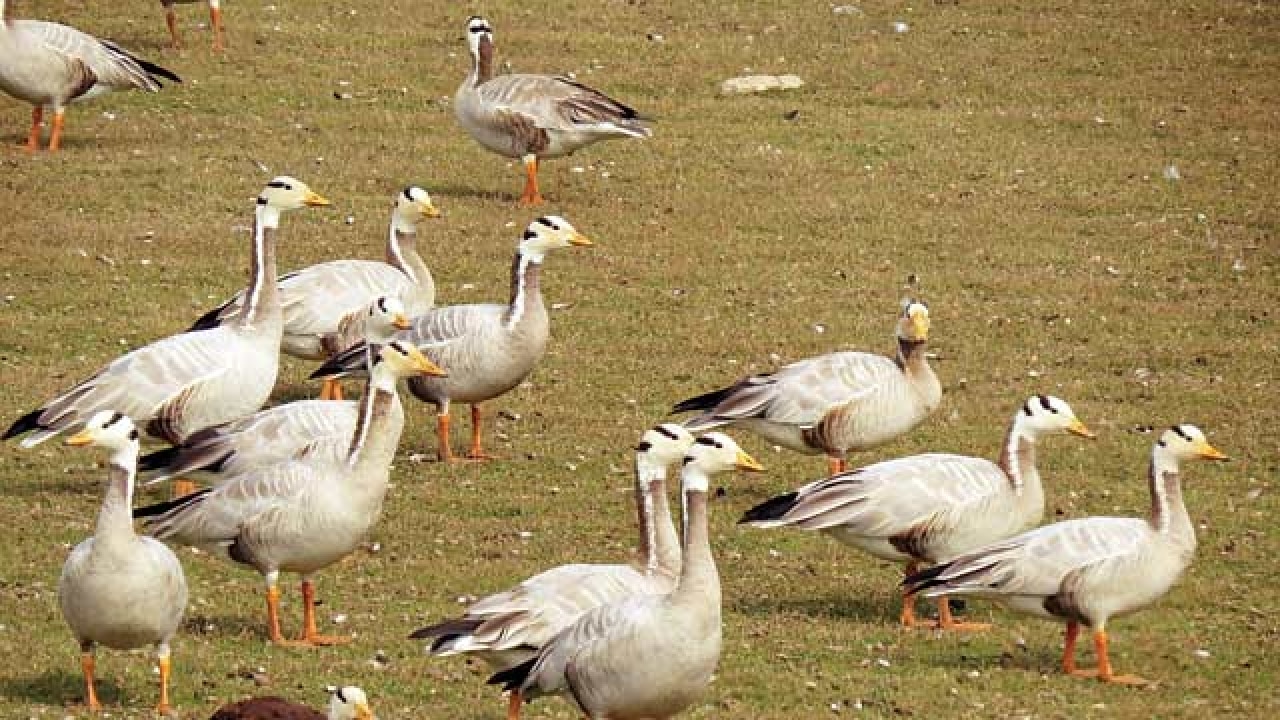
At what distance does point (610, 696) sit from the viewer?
33.6ft

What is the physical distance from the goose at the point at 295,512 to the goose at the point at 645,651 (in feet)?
6.73

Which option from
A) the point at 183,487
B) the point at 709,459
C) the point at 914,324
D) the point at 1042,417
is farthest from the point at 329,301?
the point at 709,459

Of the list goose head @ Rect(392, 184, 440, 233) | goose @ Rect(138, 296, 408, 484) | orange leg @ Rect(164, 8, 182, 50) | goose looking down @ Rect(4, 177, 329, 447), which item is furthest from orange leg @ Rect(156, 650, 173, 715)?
orange leg @ Rect(164, 8, 182, 50)

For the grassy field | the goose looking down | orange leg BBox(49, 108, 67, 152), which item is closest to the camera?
the grassy field

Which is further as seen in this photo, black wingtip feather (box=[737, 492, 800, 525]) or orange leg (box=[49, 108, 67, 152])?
orange leg (box=[49, 108, 67, 152])

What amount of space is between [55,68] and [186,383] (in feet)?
29.8

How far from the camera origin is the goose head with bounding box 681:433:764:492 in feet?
35.6

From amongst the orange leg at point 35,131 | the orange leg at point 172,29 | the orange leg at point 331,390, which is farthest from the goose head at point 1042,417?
the orange leg at point 172,29

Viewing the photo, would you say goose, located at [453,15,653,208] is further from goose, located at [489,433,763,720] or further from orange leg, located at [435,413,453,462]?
goose, located at [489,433,763,720]

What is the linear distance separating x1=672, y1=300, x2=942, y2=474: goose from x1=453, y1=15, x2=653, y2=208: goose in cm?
750

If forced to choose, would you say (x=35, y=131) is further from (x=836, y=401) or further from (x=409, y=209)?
(x=836, y=401)

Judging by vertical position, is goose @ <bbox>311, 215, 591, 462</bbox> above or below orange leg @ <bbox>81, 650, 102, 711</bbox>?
above

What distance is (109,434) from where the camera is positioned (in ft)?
37.9

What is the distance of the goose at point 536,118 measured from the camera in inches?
880
